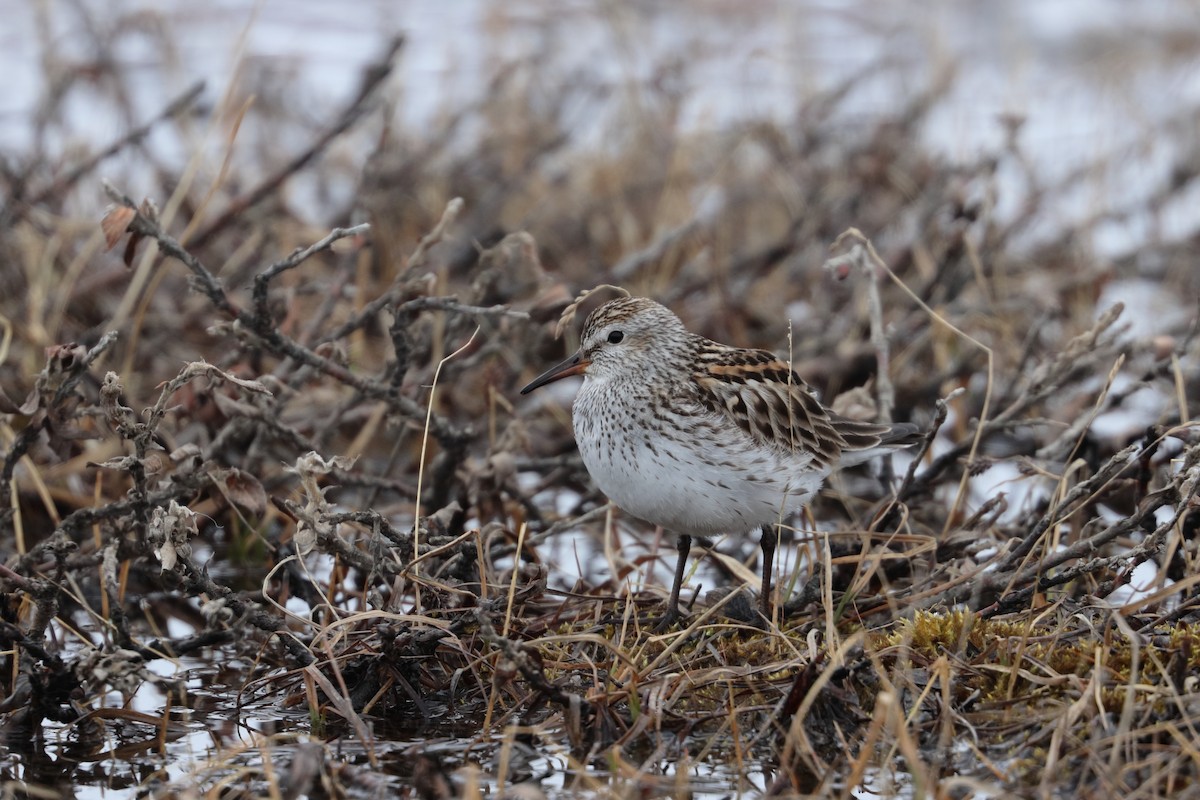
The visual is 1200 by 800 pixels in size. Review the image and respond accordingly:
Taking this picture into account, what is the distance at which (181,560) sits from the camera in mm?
3742

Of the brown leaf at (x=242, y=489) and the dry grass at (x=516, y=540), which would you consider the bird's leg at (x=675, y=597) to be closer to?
the dry grass at (x=516, y=540)

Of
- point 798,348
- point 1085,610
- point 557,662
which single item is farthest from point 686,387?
point 798,348

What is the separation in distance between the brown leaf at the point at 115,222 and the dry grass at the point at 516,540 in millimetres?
118

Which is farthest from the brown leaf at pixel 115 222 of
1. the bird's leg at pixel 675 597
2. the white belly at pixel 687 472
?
the bird's leg at pixel 675 597

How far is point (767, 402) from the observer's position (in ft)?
14.9

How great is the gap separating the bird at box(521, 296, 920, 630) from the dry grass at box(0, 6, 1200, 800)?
223mm

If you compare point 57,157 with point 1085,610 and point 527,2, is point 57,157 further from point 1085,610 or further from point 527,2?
point 1085,610

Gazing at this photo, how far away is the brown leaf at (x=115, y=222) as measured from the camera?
4094mm

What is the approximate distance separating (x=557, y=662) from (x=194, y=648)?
1.02m

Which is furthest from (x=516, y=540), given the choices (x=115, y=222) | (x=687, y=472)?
(x=115, y=222)

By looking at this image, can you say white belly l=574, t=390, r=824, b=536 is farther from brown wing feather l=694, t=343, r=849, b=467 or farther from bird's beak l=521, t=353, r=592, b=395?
bird's beak l=521, t=353, r=592, b=395

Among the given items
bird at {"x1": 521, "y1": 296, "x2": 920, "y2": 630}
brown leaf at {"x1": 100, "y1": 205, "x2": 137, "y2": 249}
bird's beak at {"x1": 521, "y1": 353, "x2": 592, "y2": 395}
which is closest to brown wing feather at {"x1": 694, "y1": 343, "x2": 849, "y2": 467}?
bird at {"x1": 521, "y1": 296, "x2": 920, "y2": 630}

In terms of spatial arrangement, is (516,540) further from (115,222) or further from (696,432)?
(115,222)

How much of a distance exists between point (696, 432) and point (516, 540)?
3.01ft
